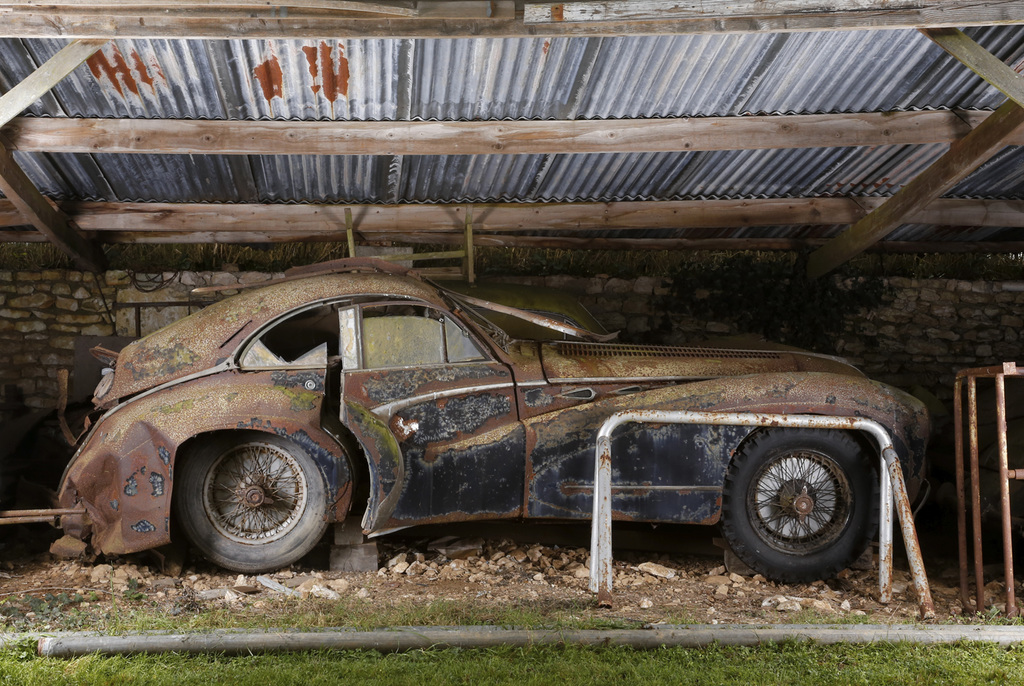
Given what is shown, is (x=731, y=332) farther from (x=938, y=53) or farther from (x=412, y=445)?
(x=412, y=445)

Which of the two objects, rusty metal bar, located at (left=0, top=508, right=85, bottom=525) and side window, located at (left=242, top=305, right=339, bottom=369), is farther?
side window, located at (left=242, top=305, right=339, bottom=369)

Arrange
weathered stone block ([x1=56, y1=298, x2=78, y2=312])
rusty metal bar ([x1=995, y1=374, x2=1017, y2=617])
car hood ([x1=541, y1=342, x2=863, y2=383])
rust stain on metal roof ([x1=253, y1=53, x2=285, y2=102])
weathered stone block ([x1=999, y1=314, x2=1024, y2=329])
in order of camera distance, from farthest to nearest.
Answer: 1. weathered stone block ([x1=999, y1=314, x2=1024, y2=329])
2. weathered stone block ([x1=56, y1=298, x2=78, y2=312])
3. car hood ([x1=541, y1=342, x2=863, y2=383])
4. rust stain on metal roof ([x1=253, y1=53, x2=285, y2=102])
5. rusty metal bar ([x1=995, y1=374, x2=1017, y2=617])

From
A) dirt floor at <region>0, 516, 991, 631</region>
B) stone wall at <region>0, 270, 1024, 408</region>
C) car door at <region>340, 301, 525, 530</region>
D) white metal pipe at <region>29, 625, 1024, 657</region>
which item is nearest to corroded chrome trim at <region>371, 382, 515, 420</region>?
car door at <region>340, 301, 525, 530</region>

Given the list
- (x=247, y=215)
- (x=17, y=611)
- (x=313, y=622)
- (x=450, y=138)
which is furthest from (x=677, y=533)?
(x=247, y=215)

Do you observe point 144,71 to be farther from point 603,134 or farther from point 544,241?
point 544,241

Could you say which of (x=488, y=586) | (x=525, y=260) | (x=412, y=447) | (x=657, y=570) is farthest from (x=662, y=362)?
(x=525, y=260)

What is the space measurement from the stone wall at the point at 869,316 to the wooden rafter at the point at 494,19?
12.6 feet

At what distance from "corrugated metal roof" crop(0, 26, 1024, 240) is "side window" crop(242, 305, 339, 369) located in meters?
1.46

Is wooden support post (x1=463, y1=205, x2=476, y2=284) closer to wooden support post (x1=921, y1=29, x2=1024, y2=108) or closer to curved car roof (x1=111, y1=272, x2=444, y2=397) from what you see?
curved car roof (x1=111, y1=272, x2=444, y2=397)

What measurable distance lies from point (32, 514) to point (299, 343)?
1.93m

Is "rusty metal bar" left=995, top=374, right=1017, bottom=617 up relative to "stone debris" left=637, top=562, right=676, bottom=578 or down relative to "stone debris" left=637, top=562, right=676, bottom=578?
up

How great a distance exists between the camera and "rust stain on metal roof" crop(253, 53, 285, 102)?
5.12m

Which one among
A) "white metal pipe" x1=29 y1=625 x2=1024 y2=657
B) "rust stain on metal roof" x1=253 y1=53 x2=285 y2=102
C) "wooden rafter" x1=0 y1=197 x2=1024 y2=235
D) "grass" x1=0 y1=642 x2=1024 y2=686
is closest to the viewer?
"grass" x1=0 y1=642 x2=1024 y2=686

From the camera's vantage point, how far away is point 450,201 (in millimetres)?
7207
